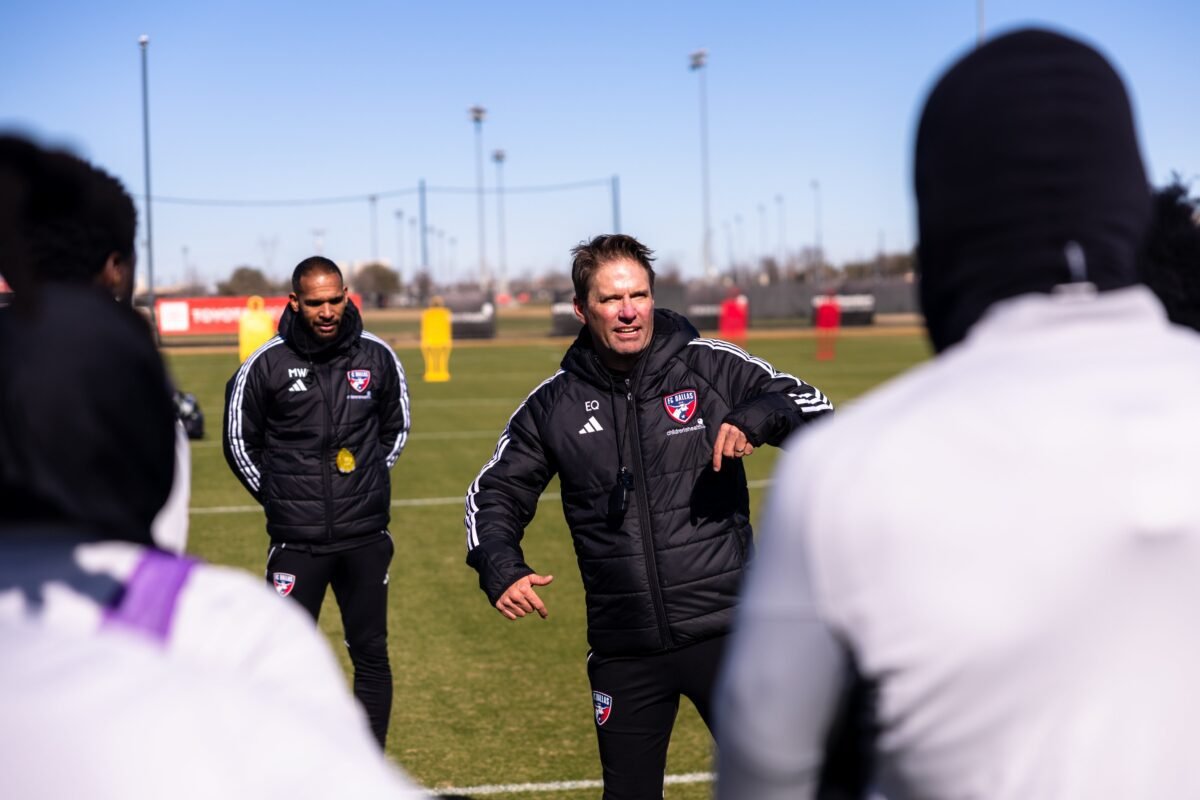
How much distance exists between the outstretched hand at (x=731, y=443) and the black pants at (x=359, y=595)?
2.65 m

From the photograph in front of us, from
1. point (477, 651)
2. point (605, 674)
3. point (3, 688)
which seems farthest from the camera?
point (477, 651)

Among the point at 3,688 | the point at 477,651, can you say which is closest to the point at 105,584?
the point at 3,688

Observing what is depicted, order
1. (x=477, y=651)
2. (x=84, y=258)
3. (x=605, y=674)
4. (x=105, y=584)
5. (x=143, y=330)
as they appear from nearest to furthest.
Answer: (x=105, y=584)
(x=143, y=330)
(x=84, y=258)
(x=605, y=674)
(x=477, y=651)

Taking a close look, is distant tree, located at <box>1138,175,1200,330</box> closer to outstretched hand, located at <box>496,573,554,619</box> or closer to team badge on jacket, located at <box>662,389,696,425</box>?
team badge on jacket, located at <box>662,389,696,425</box>

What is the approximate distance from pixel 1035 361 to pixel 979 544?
0.21 meters

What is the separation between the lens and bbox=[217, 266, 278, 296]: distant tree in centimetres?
6856

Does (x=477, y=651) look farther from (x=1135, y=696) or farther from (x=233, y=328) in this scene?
(x=233, y=328)

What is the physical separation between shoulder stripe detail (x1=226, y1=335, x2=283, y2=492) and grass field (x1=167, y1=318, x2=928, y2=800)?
1.50 m

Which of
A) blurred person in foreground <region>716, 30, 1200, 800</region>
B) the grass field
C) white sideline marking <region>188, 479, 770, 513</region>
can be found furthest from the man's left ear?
white sideline marking <region>188, 479, 770, 513</region>

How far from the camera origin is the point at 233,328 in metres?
43.2

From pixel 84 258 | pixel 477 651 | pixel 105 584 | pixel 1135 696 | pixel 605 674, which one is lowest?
pixel 477 651

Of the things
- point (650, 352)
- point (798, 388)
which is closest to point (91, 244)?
point (650, 352)

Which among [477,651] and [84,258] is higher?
[84,258]

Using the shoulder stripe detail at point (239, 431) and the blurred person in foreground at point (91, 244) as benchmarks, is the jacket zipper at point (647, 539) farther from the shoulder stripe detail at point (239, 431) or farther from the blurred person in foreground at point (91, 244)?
the blurred person in foreground at point (91, 244)
